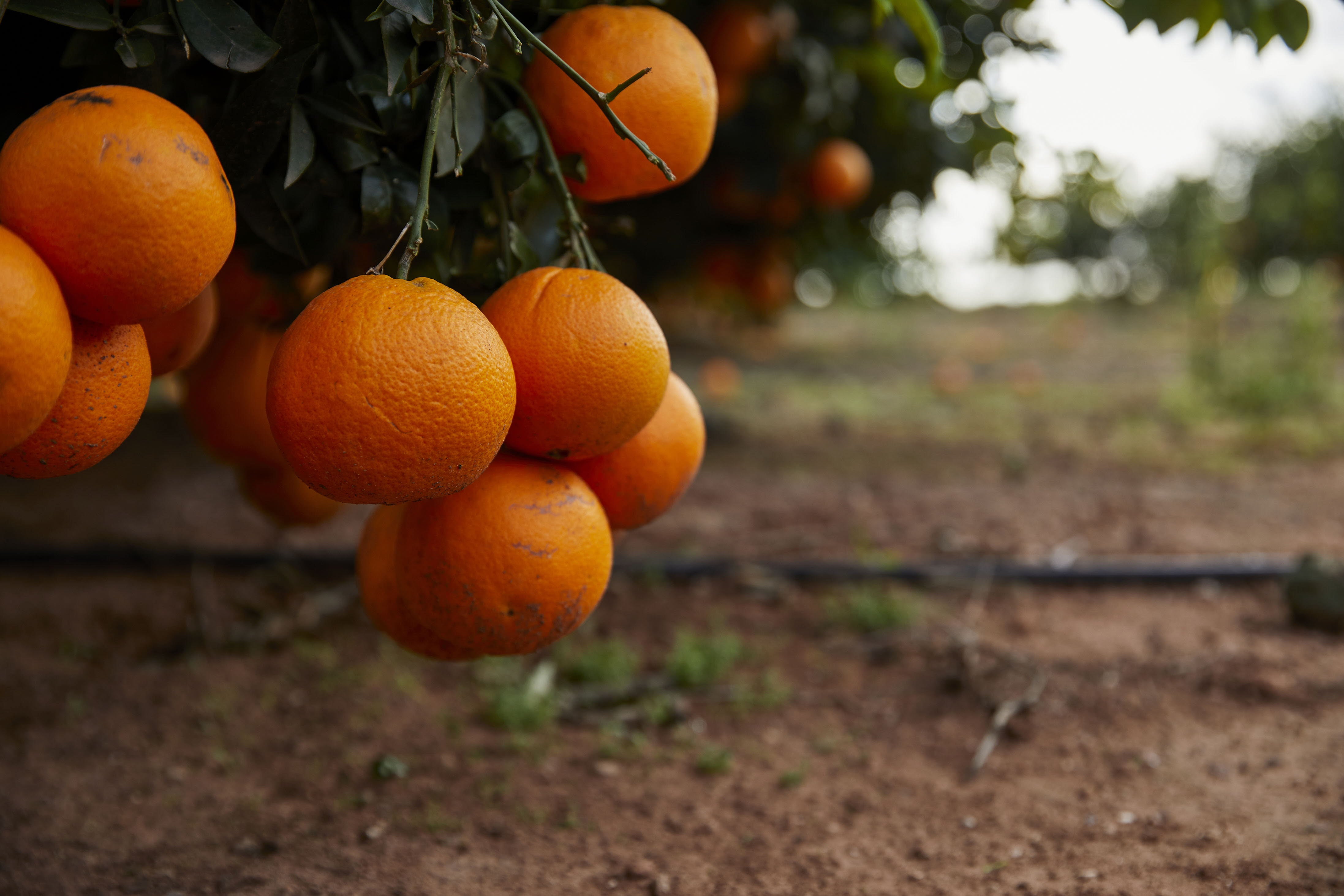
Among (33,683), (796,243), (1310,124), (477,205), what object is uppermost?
(1310,124)

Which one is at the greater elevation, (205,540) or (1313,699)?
(1313,699)

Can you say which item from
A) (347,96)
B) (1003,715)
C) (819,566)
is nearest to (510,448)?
(347,96)

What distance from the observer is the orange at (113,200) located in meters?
0.80

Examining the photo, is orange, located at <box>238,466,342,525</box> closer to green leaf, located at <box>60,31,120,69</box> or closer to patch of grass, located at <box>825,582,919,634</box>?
green leaf, located at <box>60,31,120,69</box>

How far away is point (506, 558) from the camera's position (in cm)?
103

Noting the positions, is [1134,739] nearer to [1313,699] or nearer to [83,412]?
[1313,699]

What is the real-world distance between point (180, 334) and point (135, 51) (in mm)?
385

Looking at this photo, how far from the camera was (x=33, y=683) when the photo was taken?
85.0 inches

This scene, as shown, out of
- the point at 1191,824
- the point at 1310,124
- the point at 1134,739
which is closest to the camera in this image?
the point at 1191,824

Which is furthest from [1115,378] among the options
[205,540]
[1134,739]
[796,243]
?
[205,540]

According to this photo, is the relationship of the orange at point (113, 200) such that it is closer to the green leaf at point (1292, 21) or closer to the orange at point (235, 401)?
the orange at point (235, 401)

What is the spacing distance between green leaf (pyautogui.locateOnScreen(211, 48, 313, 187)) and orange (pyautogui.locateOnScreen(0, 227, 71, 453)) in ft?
0.89

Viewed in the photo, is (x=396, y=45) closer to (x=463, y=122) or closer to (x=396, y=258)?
(x=463, y=122)

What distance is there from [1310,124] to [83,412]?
39.0ft
